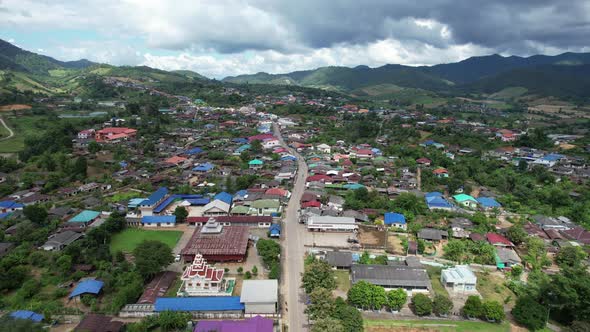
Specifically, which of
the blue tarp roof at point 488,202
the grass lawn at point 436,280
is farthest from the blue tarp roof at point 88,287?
the blue tarp roof at point 488,202

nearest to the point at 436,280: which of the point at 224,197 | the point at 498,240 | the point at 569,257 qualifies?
the point at 498,240

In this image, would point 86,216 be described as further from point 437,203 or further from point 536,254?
point 536,254

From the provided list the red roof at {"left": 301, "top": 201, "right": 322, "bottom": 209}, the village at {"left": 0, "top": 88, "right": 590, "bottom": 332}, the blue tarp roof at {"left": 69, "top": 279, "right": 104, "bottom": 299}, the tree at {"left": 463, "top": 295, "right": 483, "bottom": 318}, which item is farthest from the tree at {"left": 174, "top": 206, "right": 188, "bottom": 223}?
the tree at {"left": 463, "top": 295, "right": 483, "bottom": 318}

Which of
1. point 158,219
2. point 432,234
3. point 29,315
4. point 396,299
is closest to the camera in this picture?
point 29,315

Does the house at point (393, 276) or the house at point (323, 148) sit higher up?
the house at point (323, 148)

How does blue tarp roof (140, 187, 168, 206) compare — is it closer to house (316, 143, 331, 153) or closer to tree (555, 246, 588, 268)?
house (316, 143, 331, 153)

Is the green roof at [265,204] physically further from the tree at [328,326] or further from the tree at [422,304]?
the tree at [328,326]

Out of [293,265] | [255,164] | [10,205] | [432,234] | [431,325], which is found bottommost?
[431,325]
